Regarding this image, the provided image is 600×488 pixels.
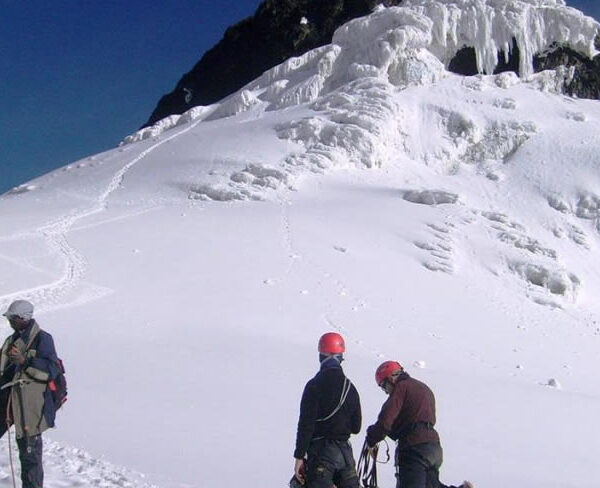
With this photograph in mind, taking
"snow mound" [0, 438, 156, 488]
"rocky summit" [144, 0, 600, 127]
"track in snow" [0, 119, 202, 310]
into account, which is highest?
"rocky summit" [144, 0, 600, 127]

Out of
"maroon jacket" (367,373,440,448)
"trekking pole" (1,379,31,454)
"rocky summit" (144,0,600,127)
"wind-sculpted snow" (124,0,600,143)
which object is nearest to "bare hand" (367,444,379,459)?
"maroon jacket" (367,373,440,448)

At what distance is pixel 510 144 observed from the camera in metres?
29.5

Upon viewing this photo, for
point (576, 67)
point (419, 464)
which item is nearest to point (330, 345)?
point (419, 464)

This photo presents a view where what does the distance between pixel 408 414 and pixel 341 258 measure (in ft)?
45.3

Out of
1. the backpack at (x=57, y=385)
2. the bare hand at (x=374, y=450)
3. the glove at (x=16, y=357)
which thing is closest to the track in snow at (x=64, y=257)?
the backpack at (x=57, y=385)

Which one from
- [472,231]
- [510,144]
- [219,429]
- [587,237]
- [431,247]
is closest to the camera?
[219,429]

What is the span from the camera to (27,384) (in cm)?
479

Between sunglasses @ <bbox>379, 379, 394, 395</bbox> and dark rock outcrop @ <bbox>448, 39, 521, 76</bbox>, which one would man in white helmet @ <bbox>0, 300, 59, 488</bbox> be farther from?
dark rock outcrop @ <bbox>448, 39, 521, 76</bbox>

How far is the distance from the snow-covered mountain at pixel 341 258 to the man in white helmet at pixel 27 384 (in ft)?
2.33

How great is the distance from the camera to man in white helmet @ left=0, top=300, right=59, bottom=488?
4.76 meters

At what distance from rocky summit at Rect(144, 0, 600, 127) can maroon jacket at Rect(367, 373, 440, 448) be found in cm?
3196

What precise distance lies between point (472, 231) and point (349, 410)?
60.9ft

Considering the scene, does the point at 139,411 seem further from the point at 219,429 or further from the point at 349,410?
the point at 349,410

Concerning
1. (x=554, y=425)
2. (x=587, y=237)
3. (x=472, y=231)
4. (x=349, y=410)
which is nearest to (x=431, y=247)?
(x=472, y=231)
